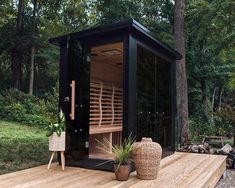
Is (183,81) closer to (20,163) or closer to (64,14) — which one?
(20,163)

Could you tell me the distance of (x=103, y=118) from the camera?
682cm

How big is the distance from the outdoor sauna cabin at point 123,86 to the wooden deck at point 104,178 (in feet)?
1.46

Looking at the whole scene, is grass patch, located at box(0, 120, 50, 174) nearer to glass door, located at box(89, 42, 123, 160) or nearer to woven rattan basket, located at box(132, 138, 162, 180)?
glass door, located at box(89, 42, 123, 160)

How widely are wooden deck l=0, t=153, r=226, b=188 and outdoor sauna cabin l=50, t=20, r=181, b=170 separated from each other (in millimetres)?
444

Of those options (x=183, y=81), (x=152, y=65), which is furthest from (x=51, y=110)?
(x=152, y=65)

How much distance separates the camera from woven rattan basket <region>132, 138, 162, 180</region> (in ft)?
13.4

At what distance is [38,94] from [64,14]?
4.55 m

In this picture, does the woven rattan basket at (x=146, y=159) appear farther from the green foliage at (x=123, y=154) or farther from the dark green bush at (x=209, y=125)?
the dark green bush at (x=209, y=125)

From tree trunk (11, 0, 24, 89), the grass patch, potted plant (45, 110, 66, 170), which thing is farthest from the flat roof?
tree trunk (11, 0, 24, 89)

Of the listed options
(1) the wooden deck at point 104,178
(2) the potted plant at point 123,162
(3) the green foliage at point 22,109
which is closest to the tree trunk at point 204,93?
(3) the green foliage at point 22,109

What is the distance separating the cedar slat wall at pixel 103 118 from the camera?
21.0 ft

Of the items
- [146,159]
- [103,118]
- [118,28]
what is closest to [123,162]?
[146,159]

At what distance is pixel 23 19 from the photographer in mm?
15422

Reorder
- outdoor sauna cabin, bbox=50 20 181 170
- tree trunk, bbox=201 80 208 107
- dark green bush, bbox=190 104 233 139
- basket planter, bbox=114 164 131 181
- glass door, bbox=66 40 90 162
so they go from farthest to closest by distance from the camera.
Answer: tree trunk, bbox=201 80 208 107 → dark green bush, bbox=190 104 233 139 → glass door, bbox=66 40 90 162 → outdoor sauna cabin, bbox=50 20 181 170 → basket planter, bbox=114 164 131 181
